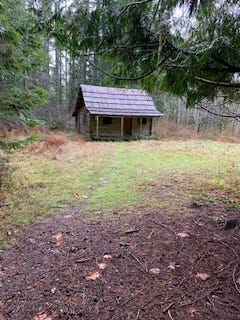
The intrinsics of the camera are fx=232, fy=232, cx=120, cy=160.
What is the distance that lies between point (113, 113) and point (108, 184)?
34.5ft

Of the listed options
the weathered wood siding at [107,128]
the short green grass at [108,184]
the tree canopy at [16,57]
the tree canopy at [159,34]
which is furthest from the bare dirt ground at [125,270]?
the weathered wood siding at [107,128]

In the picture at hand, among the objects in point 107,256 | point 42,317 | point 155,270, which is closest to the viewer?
point 42,317

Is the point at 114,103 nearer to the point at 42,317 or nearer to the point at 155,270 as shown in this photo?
the point at 155,270

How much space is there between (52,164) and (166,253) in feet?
19.5

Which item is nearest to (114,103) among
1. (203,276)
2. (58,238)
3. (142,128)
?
(142,128)

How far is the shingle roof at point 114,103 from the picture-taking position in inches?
614

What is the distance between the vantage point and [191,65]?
252cm

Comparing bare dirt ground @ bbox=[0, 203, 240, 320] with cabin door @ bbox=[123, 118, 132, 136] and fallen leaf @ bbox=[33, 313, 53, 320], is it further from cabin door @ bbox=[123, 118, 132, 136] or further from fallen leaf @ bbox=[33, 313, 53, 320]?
cabin door @ bbox=[123, 118, 132, 136]

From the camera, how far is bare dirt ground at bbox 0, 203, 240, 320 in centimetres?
202

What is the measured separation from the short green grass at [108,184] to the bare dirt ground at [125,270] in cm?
57

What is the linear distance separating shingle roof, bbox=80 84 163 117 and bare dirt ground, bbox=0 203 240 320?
1235cm

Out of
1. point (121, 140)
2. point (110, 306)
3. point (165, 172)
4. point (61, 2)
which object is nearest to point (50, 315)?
point (110, 306)

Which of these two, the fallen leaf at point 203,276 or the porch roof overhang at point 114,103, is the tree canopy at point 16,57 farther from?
the porch roof overhang at point 114,103

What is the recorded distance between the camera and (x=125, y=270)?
100 inches
